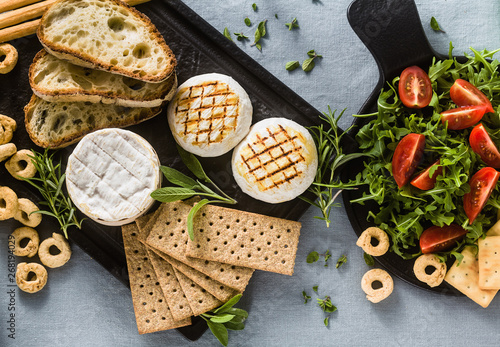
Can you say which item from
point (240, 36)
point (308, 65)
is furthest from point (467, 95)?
point (240, 36)

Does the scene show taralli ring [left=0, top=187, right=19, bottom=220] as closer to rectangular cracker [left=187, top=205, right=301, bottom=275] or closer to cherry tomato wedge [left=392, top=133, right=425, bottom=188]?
rectangular cracker [left=187, top=205, right=301, bottom=275]

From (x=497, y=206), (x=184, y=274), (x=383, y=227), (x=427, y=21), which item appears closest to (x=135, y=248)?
(x=184, y=274)

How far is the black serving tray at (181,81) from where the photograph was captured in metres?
2.22

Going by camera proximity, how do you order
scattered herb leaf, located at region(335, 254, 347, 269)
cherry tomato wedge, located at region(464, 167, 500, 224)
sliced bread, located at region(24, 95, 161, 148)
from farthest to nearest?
scattered herb leaf, located at region(335, 254, 347, 269), sliced bread, located at region(24, 95, 161, 148), cherry tomato wedge, located at region(464, 167, 500, 224)

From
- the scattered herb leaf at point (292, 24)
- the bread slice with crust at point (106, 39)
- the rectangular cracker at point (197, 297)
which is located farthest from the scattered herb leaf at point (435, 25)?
the rectangular cracker at point (197, 297)

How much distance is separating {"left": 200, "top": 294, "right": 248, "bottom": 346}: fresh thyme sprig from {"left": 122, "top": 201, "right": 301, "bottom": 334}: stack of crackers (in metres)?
0.06

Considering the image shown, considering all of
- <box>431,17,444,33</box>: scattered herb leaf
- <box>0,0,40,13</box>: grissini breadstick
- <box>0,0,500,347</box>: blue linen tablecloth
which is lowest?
<box>0,0,500,347</box>: blue linen tablecloth

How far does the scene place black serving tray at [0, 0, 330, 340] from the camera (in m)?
2.22

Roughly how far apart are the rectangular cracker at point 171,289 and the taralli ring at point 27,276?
66cm

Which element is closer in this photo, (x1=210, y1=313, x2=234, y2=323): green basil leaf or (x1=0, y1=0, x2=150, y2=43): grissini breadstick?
(x1=210, y1=313, x2=234, y2=323): green basil leaf

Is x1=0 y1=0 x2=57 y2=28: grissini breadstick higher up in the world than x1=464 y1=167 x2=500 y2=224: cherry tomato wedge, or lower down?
higher up

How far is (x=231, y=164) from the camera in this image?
2.22 meters

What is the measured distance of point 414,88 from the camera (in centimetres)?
205

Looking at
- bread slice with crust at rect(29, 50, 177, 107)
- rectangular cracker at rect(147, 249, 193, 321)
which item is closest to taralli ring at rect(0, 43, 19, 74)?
bread slice with crust at rect(29, 50, 177, 107)
